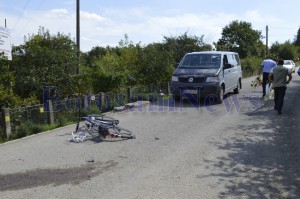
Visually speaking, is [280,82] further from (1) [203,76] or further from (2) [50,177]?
(2) [50,177]

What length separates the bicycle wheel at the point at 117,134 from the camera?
7823 millimetres

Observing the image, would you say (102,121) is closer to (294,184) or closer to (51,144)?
(51,144)

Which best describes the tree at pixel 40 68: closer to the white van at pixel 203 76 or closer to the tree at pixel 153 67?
the white van at pixel 203 76

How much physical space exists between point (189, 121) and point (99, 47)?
56.4 m

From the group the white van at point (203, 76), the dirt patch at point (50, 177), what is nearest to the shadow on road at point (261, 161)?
the dirt patch at point (50, 177)

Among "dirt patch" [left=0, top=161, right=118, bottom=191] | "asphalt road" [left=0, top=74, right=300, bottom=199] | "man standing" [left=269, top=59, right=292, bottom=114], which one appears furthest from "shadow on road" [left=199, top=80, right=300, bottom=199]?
"dirt patch" [left=0, top=161, right=118, bottom=191]

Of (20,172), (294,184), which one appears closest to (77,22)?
(20,172)

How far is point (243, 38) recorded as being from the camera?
200 feet

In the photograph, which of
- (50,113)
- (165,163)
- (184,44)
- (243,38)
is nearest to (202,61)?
(50,113)

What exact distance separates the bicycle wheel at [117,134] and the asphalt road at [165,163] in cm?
20

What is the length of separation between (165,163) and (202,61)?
8.37m

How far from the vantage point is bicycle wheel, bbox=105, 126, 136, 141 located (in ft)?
25.7

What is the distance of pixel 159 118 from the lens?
1059 cm

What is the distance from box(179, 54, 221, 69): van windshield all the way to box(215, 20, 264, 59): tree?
46.7m
